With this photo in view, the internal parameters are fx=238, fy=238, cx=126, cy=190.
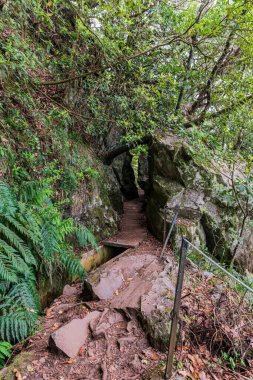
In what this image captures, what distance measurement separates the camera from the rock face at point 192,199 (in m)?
5.39

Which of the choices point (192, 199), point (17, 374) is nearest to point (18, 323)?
point (17, 374)

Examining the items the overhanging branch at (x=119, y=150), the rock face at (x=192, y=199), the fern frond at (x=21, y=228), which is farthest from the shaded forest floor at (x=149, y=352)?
the overhanging branch at (x=119, y=150)

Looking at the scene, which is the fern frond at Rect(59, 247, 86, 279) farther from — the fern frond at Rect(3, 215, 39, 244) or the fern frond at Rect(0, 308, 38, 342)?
the fern frond at Rect(0, 308, 38, 342)

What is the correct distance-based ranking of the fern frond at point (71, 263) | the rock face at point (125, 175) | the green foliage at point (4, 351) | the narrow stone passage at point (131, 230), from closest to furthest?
the green foliage at point (4, 351)
the fern frond at point (71, 263)
the narrow stone passage at point (131, 230)
the rock face at point (125, 175)

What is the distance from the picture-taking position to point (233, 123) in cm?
480

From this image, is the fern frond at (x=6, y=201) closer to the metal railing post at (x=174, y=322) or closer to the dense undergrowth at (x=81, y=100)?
the dense undergrowth at (x=81, y=100)

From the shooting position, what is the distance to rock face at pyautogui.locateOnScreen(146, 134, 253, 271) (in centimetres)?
539

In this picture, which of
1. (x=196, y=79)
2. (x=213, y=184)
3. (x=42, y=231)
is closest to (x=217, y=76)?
(x=196, y=79)

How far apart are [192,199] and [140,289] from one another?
9.08 ft

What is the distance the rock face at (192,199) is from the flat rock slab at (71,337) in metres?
2.95

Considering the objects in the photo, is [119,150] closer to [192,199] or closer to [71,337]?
[192,199]

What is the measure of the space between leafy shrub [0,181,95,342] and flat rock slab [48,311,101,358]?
0.39 meters

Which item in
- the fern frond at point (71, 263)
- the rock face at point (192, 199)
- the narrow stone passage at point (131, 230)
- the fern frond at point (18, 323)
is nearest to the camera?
the fern frond at point (18, 323)

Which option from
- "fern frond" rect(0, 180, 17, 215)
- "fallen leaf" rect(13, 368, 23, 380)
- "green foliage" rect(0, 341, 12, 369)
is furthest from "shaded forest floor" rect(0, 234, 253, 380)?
"fern frond" rect(0, 180, 17, 215)
